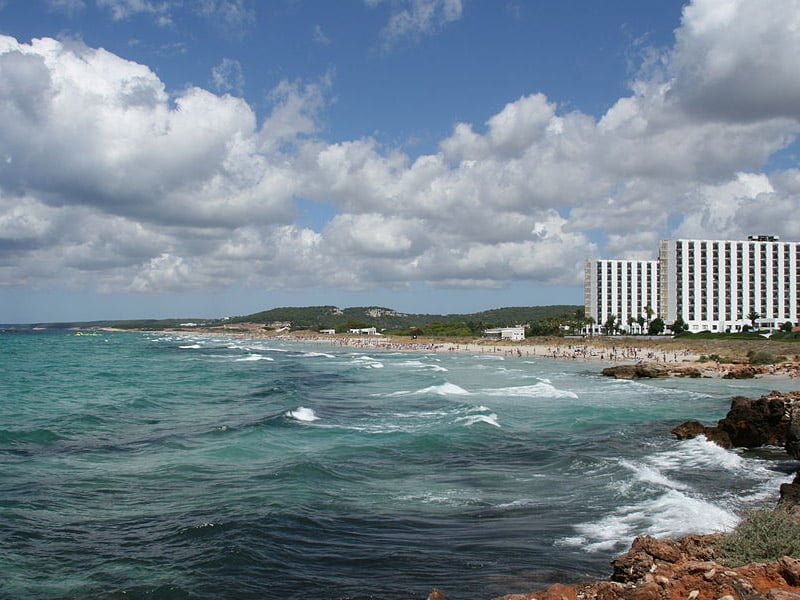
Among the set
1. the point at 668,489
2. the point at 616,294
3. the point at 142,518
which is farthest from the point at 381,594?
the point at 616,294

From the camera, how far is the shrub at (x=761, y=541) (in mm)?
9500

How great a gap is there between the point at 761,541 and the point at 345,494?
10893 mm

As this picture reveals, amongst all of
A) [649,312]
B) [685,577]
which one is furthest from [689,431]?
[649,312]

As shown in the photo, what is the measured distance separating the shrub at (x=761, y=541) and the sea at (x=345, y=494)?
249 cm

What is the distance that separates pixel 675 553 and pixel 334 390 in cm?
4023

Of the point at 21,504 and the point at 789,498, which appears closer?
the point at 789,498

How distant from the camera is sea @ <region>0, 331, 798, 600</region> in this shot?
12.0m

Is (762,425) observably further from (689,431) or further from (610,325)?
(610,325)

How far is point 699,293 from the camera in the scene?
135500mm

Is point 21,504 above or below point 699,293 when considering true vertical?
below

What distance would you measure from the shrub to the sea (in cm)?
249

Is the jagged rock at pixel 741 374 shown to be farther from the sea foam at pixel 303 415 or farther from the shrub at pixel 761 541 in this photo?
the shrub at pixel 761 541

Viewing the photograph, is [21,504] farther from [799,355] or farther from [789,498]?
[799,355]

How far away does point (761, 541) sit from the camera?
9805mm
